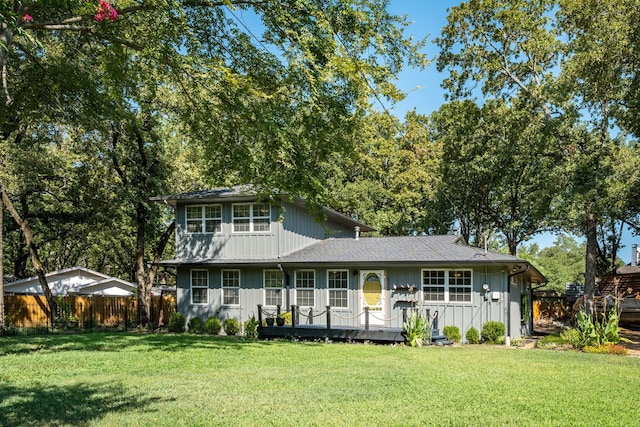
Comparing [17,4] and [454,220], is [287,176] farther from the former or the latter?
[454,220]

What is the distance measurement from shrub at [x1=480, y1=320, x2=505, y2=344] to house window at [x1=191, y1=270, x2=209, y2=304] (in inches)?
417

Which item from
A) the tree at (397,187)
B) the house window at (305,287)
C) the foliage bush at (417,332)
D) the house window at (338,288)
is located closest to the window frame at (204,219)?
the house window at (305,287)

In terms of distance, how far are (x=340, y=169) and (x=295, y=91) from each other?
71.3 feet

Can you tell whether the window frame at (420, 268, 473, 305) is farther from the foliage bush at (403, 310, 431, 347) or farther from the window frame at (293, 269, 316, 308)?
the window frame at (293, 269, 316, 308)

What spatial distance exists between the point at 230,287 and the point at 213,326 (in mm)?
1636

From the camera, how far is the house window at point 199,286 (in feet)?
67.7

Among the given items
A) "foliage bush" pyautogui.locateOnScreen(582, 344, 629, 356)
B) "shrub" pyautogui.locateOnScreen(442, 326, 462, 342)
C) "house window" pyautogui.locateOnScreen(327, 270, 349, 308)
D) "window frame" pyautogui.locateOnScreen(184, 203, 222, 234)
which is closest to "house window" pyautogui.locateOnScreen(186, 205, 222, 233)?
"window frame" pyautogui.locateOnScreen(184, 203, 222, 234)

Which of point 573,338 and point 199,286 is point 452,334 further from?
point 199,286

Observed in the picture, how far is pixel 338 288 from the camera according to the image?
18875 mm

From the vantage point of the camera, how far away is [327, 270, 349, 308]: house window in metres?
→ 18.8

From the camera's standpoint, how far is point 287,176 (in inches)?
389

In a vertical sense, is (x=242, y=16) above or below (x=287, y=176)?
above

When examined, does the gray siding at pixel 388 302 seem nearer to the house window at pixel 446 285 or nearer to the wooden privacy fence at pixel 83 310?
the house window at pixel 446 285

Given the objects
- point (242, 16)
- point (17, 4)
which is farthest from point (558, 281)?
point (17, 4)
